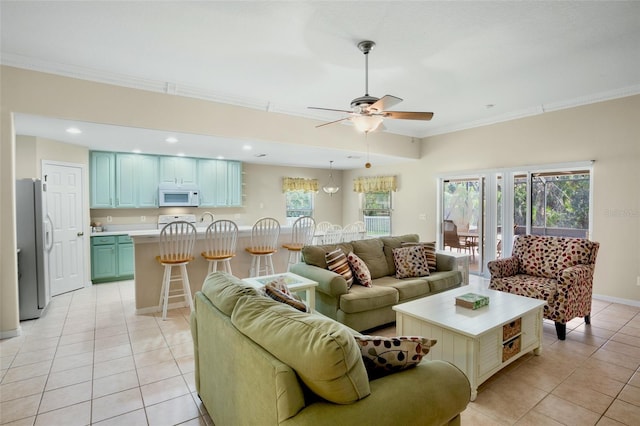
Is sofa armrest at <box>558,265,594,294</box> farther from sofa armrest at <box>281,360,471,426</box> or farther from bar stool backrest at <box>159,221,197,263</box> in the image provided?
bar stool backrest at <box>159,221,197,263</box>

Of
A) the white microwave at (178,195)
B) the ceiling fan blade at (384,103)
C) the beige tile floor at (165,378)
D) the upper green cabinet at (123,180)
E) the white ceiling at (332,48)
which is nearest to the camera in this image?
the beige tile floor at (165,378)

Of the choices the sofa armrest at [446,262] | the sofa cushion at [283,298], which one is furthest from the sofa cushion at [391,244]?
the sofa cushion at [283,298]

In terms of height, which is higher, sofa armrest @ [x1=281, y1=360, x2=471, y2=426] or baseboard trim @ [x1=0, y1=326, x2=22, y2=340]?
sofa armrest @ [x1=281, y1=360, x2=471, y2=426]

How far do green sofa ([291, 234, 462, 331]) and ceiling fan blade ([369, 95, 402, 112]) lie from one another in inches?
62.2

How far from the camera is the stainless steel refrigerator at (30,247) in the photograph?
3670 mm

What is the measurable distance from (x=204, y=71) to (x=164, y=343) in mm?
2845

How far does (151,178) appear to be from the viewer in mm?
5988

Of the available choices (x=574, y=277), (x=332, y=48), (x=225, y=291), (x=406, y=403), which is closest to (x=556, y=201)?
(x=574, y=277)

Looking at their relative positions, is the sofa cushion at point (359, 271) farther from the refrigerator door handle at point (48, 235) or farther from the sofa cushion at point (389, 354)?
the refrigerator door handle at point (48, 235)

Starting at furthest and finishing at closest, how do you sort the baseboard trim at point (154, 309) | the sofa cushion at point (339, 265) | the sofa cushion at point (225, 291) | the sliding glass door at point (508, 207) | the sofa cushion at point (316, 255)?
the sliding glass door at point (508, 207), the baseboard trim at point (154, 309), the sofa cushion at point (316, 255), the sofa cushion at point (339, 265), the sofa cushion at point (225, 291)

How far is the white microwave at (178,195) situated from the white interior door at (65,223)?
123 centimetres

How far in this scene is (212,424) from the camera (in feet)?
6.59

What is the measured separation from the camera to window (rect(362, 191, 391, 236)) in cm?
759

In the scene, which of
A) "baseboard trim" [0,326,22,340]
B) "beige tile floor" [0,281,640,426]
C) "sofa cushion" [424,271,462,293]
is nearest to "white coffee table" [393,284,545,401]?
"beige tile floor" [0,281,640,426]
